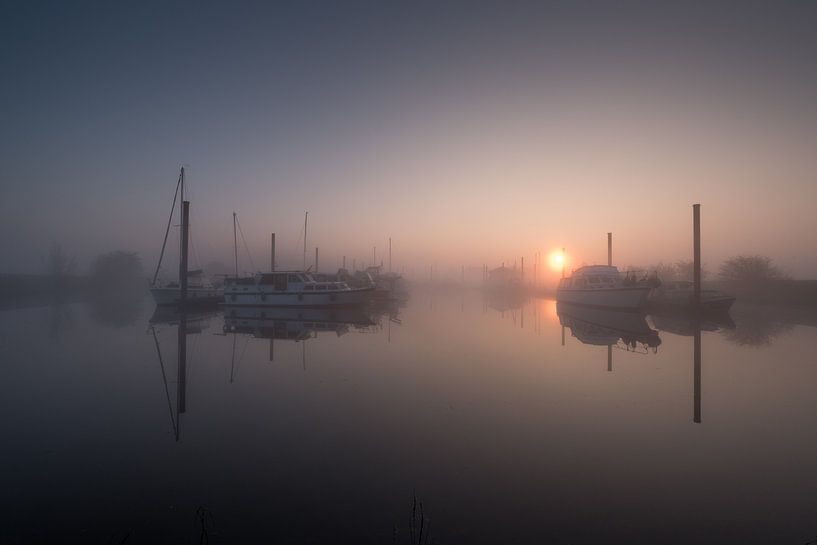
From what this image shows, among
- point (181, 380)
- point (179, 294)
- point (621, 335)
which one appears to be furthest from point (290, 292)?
point (621, 335)

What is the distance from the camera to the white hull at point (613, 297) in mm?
29422

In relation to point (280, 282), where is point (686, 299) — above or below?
below

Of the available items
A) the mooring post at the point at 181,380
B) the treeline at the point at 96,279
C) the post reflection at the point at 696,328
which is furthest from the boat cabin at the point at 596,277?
the treeline at the point at 96,279

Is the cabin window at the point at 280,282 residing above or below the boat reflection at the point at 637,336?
above

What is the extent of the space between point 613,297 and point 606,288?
1017 mm

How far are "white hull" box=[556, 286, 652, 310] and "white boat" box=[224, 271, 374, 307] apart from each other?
19863mm

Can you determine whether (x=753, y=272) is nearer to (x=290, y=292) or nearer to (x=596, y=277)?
(x=596, y=277)

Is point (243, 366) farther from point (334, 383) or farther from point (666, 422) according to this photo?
point (666, 422)

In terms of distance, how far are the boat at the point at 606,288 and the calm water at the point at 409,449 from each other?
670 inches

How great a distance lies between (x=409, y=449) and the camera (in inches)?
239

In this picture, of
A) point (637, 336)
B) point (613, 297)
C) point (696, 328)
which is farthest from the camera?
point (613, 297)

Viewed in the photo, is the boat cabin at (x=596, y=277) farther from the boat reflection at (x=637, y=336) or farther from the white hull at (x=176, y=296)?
the white hull at (x=176, y=296)

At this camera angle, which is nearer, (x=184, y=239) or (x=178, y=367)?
(x=178, y=367)

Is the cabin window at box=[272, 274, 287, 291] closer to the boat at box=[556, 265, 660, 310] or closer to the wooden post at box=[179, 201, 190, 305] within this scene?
the wooden post at box=[179, 201, 190, 305]
